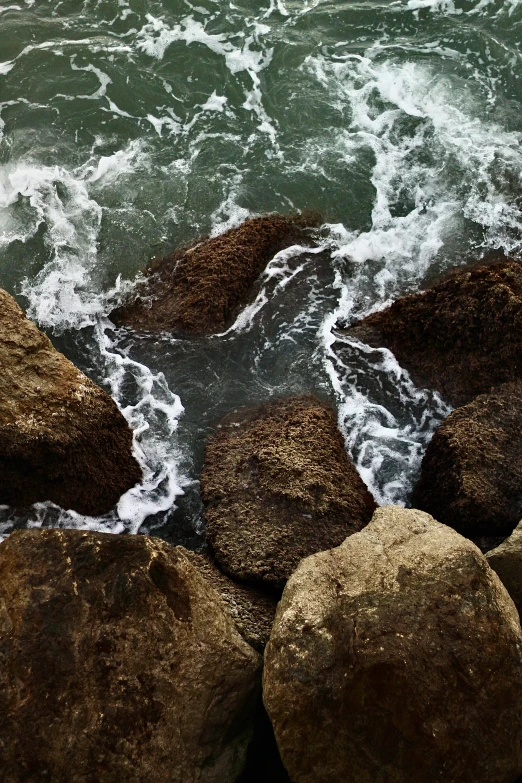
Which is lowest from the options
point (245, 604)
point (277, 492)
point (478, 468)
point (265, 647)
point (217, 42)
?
point (245, 604)

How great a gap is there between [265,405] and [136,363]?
138 centimetres

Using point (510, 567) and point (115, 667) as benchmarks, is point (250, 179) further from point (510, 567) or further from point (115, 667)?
point (115, 667)

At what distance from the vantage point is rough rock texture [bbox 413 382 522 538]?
253 inches

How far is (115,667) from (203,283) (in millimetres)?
4329

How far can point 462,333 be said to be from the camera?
754cm

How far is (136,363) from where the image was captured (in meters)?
A: 8.02

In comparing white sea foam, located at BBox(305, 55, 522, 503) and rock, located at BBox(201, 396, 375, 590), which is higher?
white sea foam, located at BBox(305, 55, 522, 503)

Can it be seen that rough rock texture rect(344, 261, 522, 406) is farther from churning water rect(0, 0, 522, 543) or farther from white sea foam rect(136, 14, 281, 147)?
white sea foam rect(136, 14, 281, 147)

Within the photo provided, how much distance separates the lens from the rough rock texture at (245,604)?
18.7 feet

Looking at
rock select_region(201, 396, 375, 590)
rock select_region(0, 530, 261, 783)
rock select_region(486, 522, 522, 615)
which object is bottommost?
rock select_region(201, 396, 375, 590)

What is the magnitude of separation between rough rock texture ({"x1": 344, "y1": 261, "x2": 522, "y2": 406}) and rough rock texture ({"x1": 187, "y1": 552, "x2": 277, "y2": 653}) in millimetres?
2686

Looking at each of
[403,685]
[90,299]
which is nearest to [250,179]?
[90,299]

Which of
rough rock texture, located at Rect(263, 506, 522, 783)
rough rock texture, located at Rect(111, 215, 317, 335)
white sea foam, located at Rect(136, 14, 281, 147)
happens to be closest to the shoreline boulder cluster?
rough rock texture, located at Rect(263, 506, 522, 783)

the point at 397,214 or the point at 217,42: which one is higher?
the point at 217,42
